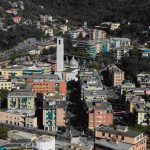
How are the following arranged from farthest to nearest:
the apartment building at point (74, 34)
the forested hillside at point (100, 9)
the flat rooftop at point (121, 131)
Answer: the forested hillside at point (100, 9) < the apartment building at point (74, 34) < the flat rooftop at point (121, 131)

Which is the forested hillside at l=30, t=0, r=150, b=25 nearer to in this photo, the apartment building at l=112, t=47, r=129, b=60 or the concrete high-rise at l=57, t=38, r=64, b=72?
the apartment building at l=112, t=47, r=129, b=60

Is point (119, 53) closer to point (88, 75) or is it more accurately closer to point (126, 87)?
point (88, 75)

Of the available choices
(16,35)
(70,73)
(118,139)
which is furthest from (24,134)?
(16,35)

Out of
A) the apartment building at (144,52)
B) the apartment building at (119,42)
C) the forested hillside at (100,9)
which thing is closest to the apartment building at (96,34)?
the apartment building at (119,42)

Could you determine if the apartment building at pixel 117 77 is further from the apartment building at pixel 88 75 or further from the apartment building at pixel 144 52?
the apartment building at pixel 144 52

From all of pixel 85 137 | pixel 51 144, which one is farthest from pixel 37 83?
A: pixel 51 144
